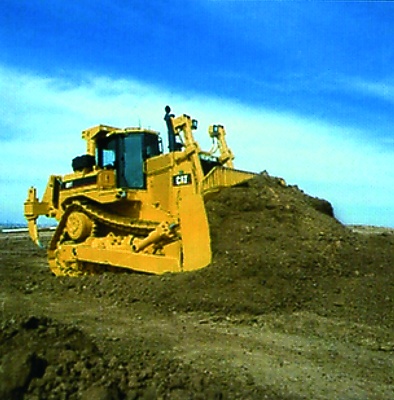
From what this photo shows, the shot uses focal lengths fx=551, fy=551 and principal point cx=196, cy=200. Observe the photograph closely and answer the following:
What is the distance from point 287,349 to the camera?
6.33 metres

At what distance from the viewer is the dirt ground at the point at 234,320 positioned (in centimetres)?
430

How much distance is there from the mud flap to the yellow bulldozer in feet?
0.05

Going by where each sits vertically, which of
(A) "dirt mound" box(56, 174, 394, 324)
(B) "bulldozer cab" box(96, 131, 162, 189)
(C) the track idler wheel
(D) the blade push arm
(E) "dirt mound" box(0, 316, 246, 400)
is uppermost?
(B) "bulldozer cab" box(96, 131, 162, 189)

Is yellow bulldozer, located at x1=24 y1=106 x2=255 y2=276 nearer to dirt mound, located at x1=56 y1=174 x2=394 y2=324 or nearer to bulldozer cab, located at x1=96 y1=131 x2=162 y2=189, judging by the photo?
bulldozer cab, located at x1=96 y1=131 x2=162 y2=189

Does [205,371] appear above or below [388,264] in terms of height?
below

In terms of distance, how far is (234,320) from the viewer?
754 centimetres

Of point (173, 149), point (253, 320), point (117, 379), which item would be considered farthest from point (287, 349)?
point (173, 149)

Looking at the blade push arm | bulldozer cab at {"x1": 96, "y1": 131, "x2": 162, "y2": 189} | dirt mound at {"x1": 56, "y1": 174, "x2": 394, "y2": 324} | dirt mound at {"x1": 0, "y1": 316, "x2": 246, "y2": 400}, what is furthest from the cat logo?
dirt mound at {"x1": 0, "y1": 316, "x2": 246, "y2": 400}

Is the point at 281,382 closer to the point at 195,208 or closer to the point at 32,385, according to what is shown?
the point at 32,385

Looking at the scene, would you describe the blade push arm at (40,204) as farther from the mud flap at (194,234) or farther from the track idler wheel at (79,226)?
the mud flap at (194,234)

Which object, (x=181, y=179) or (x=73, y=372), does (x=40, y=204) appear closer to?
(x=181, y=179)

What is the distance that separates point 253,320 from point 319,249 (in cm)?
188

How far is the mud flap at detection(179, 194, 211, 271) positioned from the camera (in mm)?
8602

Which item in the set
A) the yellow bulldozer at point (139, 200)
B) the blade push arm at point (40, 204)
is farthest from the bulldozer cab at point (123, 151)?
the blade push arm at point (40, 204)
